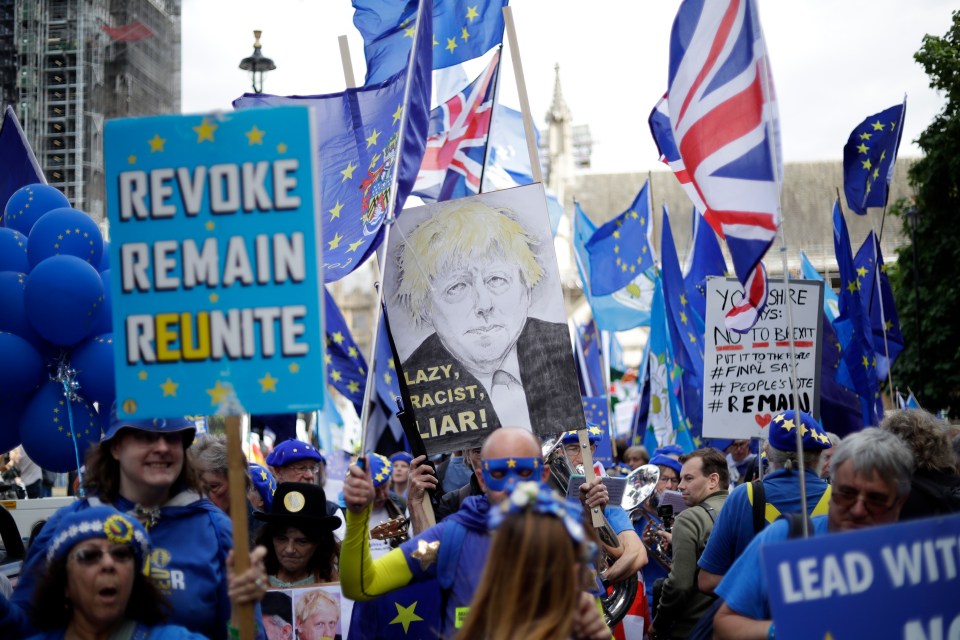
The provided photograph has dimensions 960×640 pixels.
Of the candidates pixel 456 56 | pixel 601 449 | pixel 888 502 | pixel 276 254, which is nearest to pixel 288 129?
pixel 276 254

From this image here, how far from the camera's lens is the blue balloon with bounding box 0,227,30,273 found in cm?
608

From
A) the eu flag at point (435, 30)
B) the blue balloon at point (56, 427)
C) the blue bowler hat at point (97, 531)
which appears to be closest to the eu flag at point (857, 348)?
the eu flag at point (435, 30)

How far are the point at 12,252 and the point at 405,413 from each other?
222 centimetres

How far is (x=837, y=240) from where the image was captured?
1222cm

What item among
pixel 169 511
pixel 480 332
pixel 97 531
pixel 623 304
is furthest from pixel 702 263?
pixel 97 531

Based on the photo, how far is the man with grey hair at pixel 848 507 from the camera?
12.4 feet

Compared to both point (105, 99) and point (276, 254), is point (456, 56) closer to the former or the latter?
point (276, 254)

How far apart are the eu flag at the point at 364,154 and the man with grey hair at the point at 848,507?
2699 millimetres

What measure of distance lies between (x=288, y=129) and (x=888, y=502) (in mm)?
2242

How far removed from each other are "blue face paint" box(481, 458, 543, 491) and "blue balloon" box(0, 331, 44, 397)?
9.35ft

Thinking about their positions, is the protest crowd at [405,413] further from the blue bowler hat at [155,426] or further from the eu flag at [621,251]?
the eu flag at [621,251]

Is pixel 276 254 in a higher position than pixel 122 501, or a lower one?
higher

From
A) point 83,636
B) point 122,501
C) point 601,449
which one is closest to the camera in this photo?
point 83,636

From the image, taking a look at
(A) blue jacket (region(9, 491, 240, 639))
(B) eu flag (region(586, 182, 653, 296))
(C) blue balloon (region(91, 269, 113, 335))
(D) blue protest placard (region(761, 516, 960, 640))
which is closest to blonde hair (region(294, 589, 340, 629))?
(A) blue jacket (region(9, 491, 240, 639))
